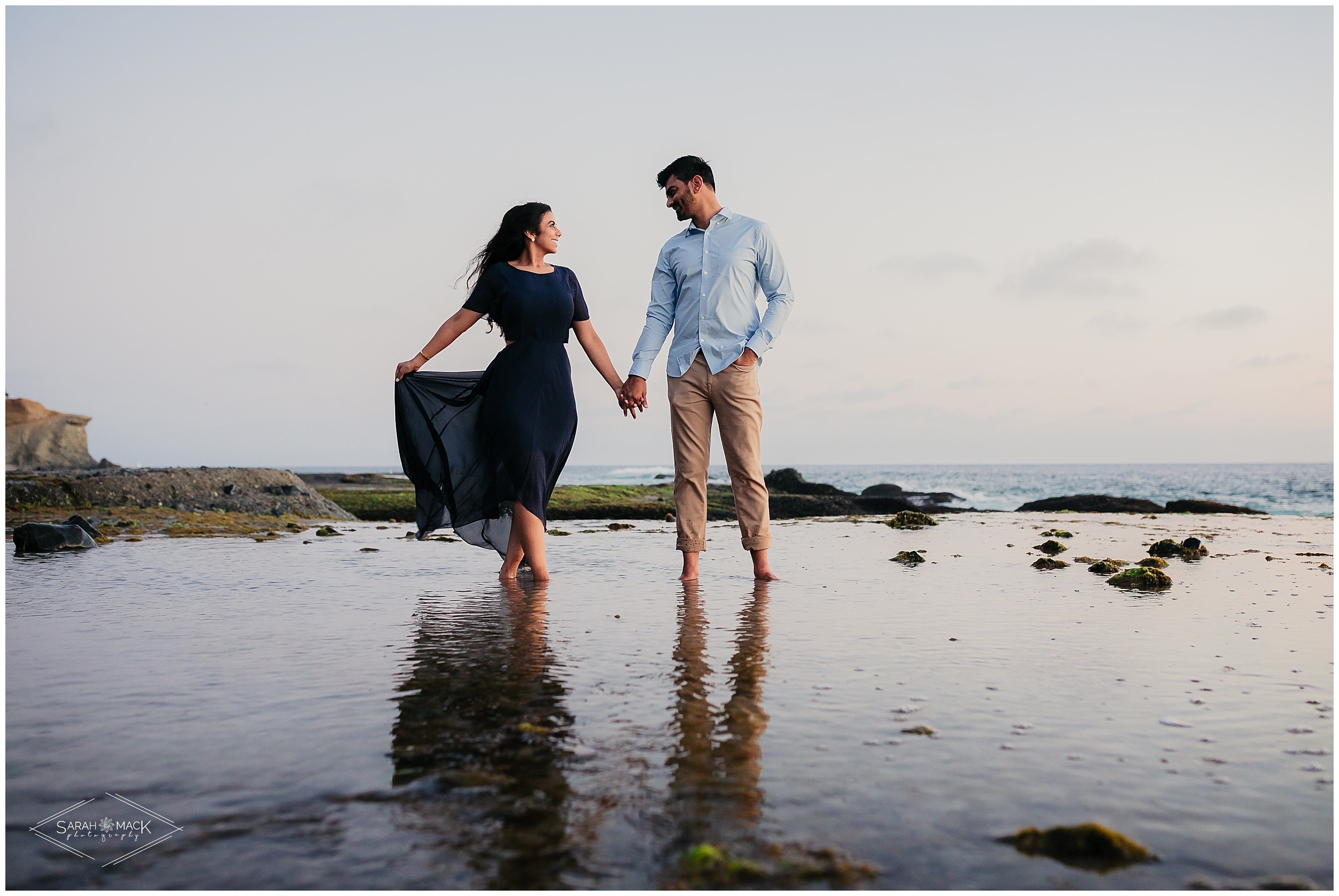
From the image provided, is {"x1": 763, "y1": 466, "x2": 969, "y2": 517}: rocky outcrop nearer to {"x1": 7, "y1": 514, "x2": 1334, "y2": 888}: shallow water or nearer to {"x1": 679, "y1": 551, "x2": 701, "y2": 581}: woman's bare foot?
{"x1": 679, "y1": 551, "x2": 701, "y2": 581}: woman's bare foot

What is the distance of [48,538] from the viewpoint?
741cm

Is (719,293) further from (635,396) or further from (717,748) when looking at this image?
(717,748)

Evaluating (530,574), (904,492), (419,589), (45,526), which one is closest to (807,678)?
(419,589)

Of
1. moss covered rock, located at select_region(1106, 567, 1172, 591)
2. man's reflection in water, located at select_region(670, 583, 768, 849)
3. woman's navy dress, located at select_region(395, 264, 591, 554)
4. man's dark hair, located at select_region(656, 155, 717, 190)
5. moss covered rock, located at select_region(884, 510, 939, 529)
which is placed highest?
man's dark hair, located at select_region(656, 155, 717, 190)

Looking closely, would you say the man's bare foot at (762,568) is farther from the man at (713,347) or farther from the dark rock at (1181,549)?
the dark rock at (1181,549)

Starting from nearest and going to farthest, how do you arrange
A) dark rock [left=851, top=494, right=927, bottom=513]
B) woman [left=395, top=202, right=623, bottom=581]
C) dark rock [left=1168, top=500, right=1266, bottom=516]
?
1. woman [left=395, top=202, right=623, bottom=581]
2. dark rock [left=851, top=494, right=927, bottom=513]
3. dark rock [left=1168, top=500, right=1266, bottom=516]

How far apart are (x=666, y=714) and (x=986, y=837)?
3.34 feet

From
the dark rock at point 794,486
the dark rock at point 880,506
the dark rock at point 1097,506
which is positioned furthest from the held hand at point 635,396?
the dark rock at point 794,486

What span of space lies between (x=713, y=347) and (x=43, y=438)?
50103 millimetres

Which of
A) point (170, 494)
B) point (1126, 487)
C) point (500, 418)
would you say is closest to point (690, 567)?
point (500, 418)

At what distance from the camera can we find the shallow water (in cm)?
167

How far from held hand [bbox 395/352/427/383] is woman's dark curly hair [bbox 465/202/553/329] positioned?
1.79 feet

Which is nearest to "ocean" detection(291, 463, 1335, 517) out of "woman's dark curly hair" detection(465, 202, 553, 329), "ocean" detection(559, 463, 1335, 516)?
"ocean" detection(559, 463, 1335, 516)

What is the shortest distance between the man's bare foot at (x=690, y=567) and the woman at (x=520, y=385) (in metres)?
0.84
